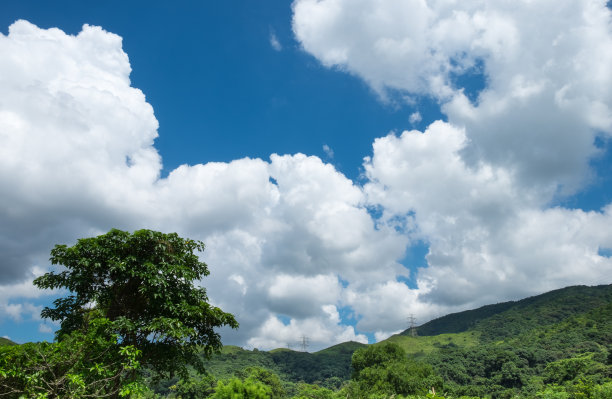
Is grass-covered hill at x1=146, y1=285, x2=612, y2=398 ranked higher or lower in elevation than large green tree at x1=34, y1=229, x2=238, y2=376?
lower

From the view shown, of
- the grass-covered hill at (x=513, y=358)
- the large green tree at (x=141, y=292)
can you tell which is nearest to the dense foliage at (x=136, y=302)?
the large green tree at (x=141, y=292)

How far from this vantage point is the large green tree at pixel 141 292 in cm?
1652

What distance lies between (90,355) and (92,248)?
479 centimetres

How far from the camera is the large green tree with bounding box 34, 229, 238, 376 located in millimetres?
16516

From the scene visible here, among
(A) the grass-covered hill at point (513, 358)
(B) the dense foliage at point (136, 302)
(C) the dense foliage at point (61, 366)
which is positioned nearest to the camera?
(C) the dense foliage at point (61, 366)

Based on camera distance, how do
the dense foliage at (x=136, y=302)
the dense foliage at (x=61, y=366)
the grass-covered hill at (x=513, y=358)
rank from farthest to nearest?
the grass-covered hill at (x=513, y=358), the dense foliage at (x=136, y=302), the dense foliage at (x=61, y=366)

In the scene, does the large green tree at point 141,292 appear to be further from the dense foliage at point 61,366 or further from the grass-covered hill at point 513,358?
the grass-covered hill at point 513,358

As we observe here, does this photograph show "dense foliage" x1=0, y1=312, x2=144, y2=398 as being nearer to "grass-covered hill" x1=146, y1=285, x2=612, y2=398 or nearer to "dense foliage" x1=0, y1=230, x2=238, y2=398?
"dense foliage" x1=0, y1=230, x2=238, y2=398

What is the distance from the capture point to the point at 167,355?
1800 centimetres

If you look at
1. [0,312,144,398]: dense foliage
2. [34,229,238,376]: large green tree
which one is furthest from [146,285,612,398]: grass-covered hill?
[0,312,144,398]: dense foliage

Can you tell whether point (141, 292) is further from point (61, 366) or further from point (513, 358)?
point (513, 358)

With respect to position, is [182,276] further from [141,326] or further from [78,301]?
[78,301]

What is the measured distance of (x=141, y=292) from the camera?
56.2 ft

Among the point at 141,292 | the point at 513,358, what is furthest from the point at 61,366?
the point at 513,358
